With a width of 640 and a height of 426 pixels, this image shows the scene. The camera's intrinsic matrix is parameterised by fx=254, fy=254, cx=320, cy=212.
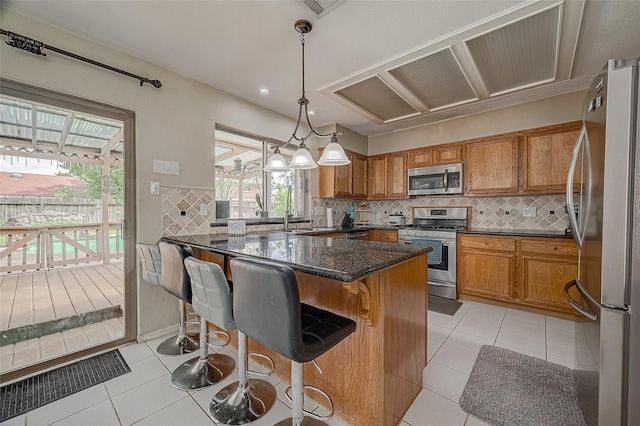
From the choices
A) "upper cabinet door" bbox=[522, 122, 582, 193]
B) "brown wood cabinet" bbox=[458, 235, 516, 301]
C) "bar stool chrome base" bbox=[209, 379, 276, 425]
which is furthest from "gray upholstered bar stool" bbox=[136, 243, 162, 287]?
"upper cabinet door" bbox=[522, 122, 582, 193]

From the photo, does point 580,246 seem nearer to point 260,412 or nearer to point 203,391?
point 260,412

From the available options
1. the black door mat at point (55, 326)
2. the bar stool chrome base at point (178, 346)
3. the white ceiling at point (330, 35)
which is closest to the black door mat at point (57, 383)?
the bar stool chrome base at point (178, 346)

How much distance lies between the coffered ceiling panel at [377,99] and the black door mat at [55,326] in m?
3.53

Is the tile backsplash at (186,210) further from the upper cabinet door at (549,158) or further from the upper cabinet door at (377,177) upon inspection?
the upper cabinet door at (549,158)

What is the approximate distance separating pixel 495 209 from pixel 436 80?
218 cm

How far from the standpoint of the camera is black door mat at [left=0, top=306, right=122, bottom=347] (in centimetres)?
213

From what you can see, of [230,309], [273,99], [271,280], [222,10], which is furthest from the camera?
[273,99]

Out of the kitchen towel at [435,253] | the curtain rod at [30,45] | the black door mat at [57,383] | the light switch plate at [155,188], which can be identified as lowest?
the black door mat at [57,383]

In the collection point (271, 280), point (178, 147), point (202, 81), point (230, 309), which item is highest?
point (202, 81)

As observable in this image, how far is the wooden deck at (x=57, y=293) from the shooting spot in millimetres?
2332

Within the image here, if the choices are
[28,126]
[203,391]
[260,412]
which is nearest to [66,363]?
[203,391]

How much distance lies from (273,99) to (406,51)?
171 cm

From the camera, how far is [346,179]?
175 inches

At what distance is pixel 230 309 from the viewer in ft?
4.48
